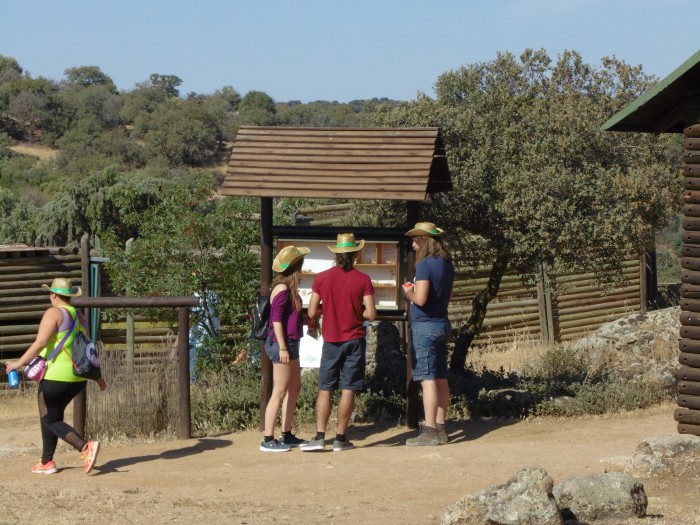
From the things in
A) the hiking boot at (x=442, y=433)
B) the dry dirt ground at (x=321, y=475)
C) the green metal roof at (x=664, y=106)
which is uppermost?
the green metal roof at (x=664, y=106)

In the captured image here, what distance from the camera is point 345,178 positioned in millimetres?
9992


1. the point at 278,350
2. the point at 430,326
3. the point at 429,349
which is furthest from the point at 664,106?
the point at 278,350

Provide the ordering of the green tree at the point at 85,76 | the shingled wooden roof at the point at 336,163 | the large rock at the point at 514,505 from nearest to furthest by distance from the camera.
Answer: the large rock at the point at 514,505
the shingled wooden roof at the point at 336,163
the green tree at the point at 85,76

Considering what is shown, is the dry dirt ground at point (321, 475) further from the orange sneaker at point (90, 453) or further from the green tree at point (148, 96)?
the green tree at point (148, 96)

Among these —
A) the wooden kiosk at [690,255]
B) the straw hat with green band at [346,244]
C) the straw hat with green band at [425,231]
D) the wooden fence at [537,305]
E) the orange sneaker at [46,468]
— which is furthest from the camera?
the wooden fence at [537,305]

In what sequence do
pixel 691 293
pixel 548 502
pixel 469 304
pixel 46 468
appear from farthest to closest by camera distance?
pixel 469 304
pixel 691 293
pixel 46 468
pixel 548 502

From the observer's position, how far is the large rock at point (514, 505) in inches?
250

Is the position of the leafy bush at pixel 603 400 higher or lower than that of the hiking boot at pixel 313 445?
higher

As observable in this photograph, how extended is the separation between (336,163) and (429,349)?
6.61 feet

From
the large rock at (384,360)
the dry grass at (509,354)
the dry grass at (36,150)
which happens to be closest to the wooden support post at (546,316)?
the dry grass at (509,354)

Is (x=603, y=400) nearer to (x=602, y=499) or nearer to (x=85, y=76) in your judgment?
(x=602, y=499)

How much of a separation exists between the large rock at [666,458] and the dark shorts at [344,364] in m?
2.46

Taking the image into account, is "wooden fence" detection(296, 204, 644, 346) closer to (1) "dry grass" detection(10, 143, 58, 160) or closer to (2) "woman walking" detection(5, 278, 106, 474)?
(2) "woman walking" detection(5, 278, 106, 474)

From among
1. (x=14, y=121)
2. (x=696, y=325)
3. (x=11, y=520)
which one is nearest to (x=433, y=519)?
(x=11, y=520)
